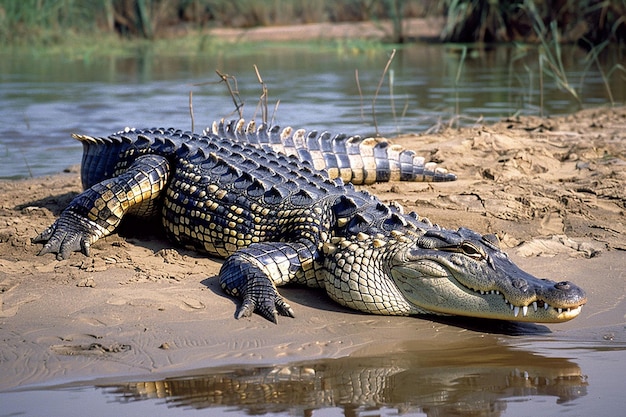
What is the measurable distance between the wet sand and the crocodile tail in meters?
0.13

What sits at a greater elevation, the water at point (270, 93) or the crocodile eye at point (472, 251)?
the water at point (270, 93)

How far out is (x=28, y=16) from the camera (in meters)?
18.7

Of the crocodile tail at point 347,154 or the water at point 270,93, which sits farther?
the water at point 270,93

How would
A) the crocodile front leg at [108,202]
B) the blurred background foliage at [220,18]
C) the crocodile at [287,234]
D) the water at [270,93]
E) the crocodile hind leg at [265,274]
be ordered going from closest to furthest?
the crocodile at [287,234] → the crocodile hind leg at [265,274] → the crocodile front leg at [108,202] → the water at [270,93] → the blurred background foliage at [220,18]

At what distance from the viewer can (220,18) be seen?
25.5m

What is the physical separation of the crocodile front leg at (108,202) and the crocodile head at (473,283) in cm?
175

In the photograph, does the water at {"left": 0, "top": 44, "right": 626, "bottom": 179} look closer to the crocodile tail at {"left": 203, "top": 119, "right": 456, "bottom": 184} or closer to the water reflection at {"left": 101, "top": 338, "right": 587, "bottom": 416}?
the crocodile tail at {"left": 203, "top": 119, "right": 456, "bottom": 184}

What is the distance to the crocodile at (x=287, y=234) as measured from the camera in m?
3.99

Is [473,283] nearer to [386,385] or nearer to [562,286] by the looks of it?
[562,286]

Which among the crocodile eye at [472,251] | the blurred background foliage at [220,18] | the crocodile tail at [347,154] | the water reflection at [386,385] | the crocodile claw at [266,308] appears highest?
the blurred background foliage at [220,18]

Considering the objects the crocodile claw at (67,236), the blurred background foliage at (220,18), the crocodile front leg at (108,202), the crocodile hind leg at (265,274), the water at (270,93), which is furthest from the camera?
the blurred background foliage at (220,18)

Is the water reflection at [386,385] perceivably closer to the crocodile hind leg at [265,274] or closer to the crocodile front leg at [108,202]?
the crocodile hind leg at [265,274]

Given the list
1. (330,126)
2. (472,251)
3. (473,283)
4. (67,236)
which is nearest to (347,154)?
(67,236)

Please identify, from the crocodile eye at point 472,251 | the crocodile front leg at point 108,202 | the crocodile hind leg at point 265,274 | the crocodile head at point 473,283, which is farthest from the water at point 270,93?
the crocodile eye at point 472,251
